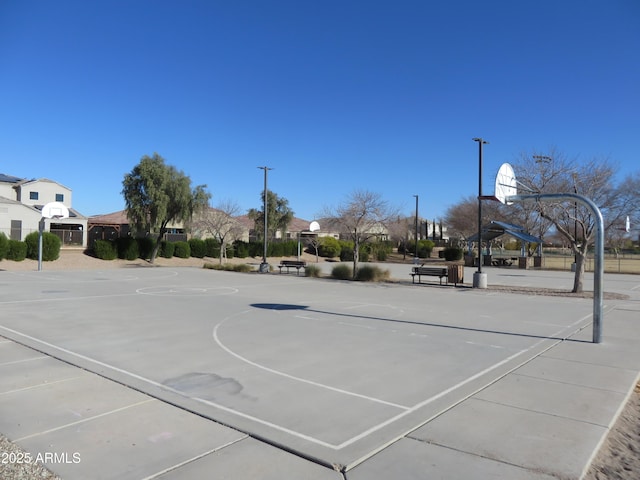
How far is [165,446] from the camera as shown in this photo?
4340 millimetres

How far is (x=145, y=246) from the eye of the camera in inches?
1628

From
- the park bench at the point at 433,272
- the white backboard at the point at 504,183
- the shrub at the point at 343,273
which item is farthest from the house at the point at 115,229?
the white backboard at the point at 504,183

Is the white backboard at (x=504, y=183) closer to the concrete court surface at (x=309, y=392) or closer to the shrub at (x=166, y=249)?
the concrete court surface at (x=309, y=392)

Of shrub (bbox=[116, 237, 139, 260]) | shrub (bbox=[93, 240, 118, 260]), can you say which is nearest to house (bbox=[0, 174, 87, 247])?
shrub (bbox=[93, 240, 118, 260])

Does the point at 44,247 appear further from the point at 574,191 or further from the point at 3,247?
the point at 574,191

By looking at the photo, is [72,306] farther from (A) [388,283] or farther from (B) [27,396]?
(A) [388,283]

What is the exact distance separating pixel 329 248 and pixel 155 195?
76.1ft

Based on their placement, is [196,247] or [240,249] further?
[240,249]

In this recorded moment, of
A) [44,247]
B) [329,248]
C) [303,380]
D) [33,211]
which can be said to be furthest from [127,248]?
[303,380]

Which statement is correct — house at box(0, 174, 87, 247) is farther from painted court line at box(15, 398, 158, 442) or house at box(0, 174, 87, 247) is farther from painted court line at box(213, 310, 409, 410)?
painted court line at box(15, 398, 158, 442)

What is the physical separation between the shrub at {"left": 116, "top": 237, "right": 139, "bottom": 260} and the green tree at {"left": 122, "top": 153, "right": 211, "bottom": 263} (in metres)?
1.44

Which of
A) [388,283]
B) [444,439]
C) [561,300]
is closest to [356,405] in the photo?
[444,439]

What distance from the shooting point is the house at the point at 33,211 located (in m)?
41.2

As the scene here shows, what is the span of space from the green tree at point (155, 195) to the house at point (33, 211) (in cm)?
849
